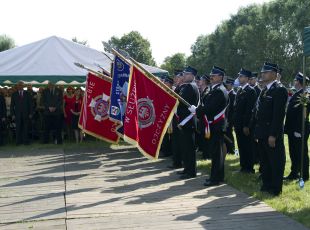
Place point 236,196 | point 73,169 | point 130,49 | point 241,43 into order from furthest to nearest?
point 130,49 → point 241,43 → point 73,169 → point 236,196

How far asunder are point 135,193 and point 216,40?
60.1 metres

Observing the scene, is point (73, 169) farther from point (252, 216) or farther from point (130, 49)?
point (130, 49)

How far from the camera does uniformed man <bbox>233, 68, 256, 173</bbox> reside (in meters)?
8.84

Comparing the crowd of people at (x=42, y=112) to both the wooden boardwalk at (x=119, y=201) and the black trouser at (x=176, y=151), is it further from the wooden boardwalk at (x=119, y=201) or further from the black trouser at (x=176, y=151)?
the black trouser at (x=176, y=151)

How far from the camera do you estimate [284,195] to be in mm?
6930

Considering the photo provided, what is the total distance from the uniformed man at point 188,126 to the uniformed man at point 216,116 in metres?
0.55

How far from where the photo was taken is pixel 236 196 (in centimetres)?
704

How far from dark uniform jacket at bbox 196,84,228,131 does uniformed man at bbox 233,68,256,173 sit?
40.8 inches

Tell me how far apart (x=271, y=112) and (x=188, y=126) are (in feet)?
6.50

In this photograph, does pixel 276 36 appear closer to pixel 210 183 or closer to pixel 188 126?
pixel 188 126

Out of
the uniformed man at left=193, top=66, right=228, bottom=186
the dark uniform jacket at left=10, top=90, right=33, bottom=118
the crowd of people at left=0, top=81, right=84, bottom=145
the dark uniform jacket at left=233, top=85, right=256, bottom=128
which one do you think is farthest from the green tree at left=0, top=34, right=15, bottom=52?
the uniformed man at left=193, top=66, right=228, bottom=186

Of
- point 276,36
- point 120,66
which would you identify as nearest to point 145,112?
point 120,66

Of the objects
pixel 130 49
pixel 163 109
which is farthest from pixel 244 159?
pixel 130 49

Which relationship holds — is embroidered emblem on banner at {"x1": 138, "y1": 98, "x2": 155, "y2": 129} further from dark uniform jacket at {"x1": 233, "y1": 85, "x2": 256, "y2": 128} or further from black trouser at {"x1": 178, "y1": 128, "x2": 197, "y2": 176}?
dark uniform jacket at {"x1": 233, "y1": 85, "x2": 256, "y2": 128}
